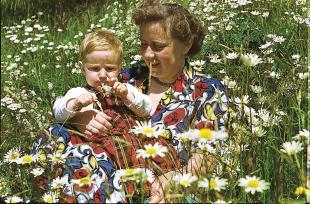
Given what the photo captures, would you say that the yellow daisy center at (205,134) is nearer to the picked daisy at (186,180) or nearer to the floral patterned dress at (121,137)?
the picked daisy at (186,180)

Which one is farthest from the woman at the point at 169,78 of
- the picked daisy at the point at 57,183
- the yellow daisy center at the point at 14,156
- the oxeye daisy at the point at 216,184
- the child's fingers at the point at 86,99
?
the oxeye daisy at the point at 216,184

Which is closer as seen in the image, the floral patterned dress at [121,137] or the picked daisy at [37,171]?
the floral patterned dress at [121,137]

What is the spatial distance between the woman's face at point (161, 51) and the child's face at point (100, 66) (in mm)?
177

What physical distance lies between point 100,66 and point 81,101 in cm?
34

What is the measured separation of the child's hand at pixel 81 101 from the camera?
8.95ft

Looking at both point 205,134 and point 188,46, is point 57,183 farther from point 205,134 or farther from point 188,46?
point 188,46

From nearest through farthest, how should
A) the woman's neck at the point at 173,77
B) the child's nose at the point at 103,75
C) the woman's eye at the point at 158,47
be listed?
the child's nose at the point at 103,75
the woman's eye at the point at 158,47
the woman's neck at the point at 173,77

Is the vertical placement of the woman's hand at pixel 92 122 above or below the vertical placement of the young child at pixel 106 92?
below

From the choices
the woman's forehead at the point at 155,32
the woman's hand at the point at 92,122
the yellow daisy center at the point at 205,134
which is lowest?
the yellow daisy center at the point at 205,134

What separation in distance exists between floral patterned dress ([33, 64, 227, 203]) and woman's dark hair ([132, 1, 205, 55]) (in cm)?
20

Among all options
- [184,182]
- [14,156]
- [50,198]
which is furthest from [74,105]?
[184,182]

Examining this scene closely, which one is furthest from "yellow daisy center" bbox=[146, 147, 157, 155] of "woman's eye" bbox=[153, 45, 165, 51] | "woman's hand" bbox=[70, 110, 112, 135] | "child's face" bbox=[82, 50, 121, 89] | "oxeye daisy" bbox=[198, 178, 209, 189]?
"woman's eye" bbox=[153, 45, 165, 51]

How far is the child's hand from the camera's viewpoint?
8.95ft

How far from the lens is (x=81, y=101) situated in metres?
2.73
